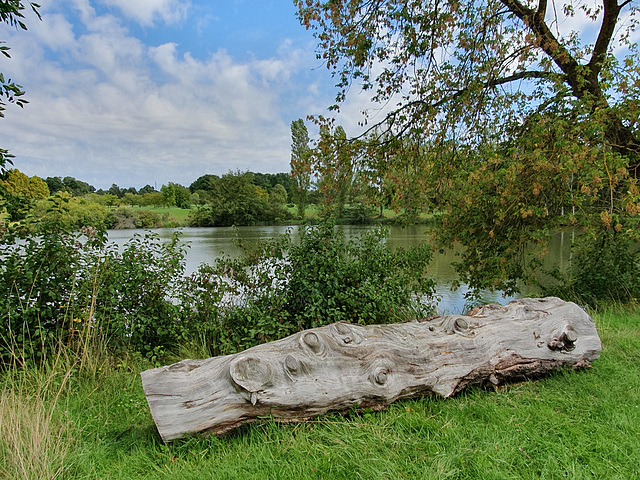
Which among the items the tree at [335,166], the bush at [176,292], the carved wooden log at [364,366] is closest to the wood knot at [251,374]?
the carved wooden log at [364,366]

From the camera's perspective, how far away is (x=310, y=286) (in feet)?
12.7

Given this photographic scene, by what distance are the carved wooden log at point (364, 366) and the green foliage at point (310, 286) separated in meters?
0.90

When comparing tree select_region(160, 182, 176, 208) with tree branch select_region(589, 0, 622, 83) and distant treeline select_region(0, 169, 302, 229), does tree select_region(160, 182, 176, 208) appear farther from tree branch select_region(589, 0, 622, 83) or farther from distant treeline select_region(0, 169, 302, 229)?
tree branch select_region(589, 0, 622, 83)

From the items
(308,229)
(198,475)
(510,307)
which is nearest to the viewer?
(198,475)

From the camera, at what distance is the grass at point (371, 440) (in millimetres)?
1909

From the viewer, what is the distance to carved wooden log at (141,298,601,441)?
2.21 m

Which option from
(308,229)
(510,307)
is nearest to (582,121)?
(510,307)

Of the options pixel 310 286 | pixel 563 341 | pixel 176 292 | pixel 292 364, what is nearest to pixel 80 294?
pixel 176 292

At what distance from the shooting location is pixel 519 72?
5.94m

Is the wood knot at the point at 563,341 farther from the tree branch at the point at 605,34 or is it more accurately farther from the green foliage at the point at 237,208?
the green foliage at the point at 237,208

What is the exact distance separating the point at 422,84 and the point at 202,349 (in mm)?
5471

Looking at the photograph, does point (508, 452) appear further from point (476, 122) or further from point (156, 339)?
point (476, 122)

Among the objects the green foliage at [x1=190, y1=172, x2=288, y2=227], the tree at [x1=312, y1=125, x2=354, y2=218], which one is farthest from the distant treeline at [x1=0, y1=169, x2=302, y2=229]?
the tree at [x1=312, y1=125, x2=354, y2=218]

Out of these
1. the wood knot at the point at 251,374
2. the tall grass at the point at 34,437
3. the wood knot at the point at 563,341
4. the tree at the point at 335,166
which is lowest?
the tall grass at the point at 34,437
